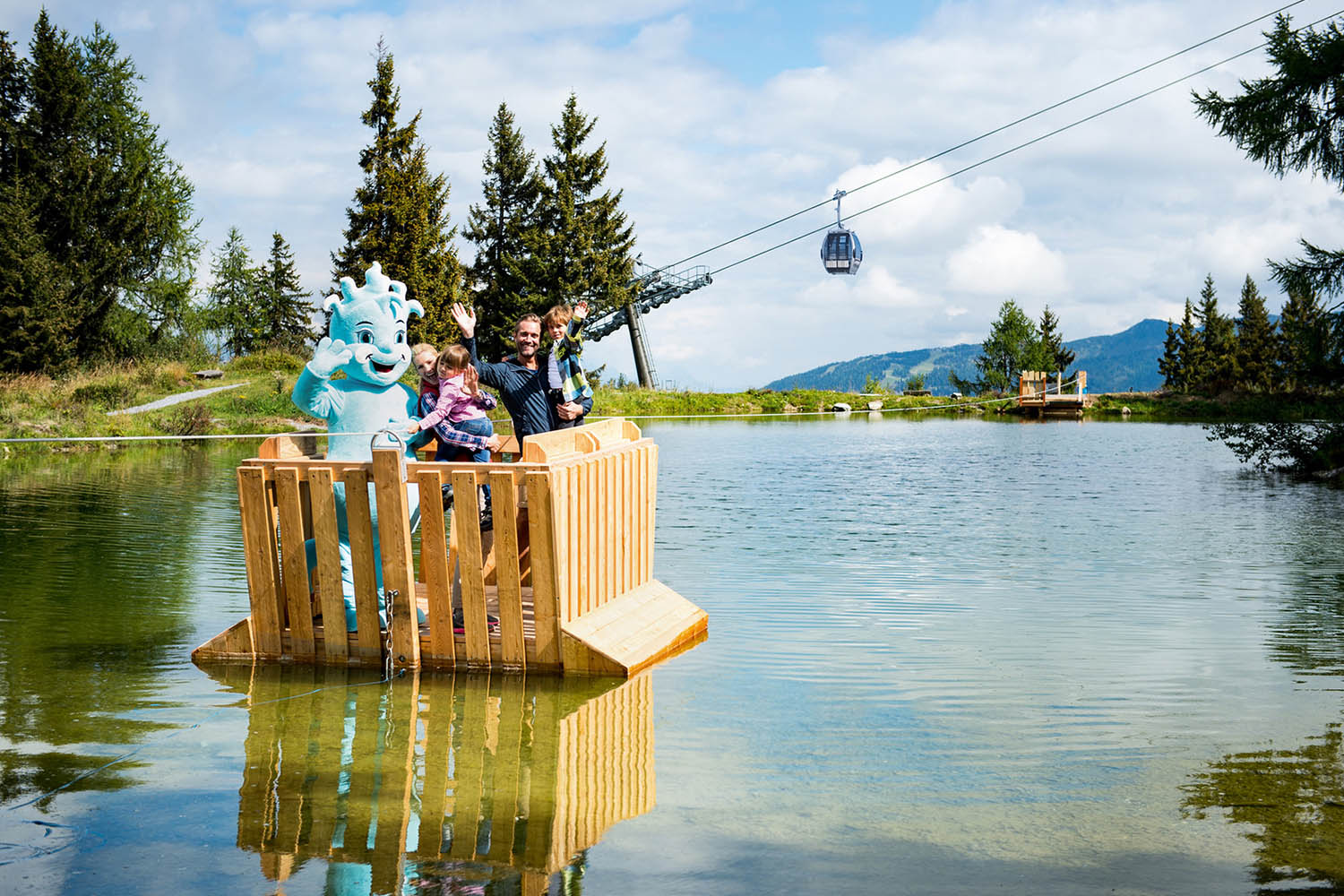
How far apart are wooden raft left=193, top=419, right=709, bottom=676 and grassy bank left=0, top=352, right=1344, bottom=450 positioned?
813 inches

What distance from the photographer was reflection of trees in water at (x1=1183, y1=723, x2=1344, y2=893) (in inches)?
162

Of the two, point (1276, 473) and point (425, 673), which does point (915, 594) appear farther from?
point (1276, 473)

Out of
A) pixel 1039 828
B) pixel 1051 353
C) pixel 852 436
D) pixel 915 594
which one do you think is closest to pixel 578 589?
pixel 1039 828

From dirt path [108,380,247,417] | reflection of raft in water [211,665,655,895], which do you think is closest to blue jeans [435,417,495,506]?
reflection of raft in water [211,665,655,895]

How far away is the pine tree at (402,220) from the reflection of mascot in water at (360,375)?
32.3 metres

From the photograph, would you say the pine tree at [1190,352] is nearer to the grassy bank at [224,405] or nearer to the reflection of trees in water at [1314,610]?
the grassy bank at [224,405]

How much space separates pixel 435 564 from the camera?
6797 millimetres

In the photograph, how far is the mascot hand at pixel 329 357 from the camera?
7.52 metres

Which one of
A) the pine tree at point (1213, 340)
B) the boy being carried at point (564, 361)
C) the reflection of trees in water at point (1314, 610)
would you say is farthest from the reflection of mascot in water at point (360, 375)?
the pine tree at point (1213, 340)

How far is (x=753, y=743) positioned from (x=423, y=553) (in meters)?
2.29

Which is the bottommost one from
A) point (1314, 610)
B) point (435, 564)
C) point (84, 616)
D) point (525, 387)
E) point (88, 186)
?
point (1314, 610)

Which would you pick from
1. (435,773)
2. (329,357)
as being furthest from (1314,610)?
(329,357)

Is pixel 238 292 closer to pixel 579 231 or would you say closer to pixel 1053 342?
pixel 579 231

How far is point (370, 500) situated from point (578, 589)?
1.45 meters
